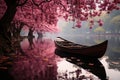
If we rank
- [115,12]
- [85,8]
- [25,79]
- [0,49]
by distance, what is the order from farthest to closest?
[115,12] → [0,49] → [85,8] → [25,79]

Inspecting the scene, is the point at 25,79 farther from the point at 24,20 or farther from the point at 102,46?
the point at 24,20

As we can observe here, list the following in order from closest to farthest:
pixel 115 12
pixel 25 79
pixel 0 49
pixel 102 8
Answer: pixel 25 79 < pixel 102 8 < pixel 0 49 < pixel 115 12

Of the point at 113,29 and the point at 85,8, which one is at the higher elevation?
the point at 85,8

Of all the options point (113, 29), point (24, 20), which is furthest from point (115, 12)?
point (24, 20)

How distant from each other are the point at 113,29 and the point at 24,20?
6675 cm

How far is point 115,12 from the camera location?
8838 cm

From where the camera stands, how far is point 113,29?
307 ft

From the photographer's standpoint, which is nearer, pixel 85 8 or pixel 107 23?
pixel 85 8

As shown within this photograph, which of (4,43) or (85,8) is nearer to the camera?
(85,8)

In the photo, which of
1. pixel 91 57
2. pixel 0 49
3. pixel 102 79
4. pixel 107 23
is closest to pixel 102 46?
pixel 91 57

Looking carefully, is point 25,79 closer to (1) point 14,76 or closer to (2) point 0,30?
(1) point 14,76

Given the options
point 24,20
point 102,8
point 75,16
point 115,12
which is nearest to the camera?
point 102,8

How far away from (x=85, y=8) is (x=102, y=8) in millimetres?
2107

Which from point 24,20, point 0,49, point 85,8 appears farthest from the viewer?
point 24,20
